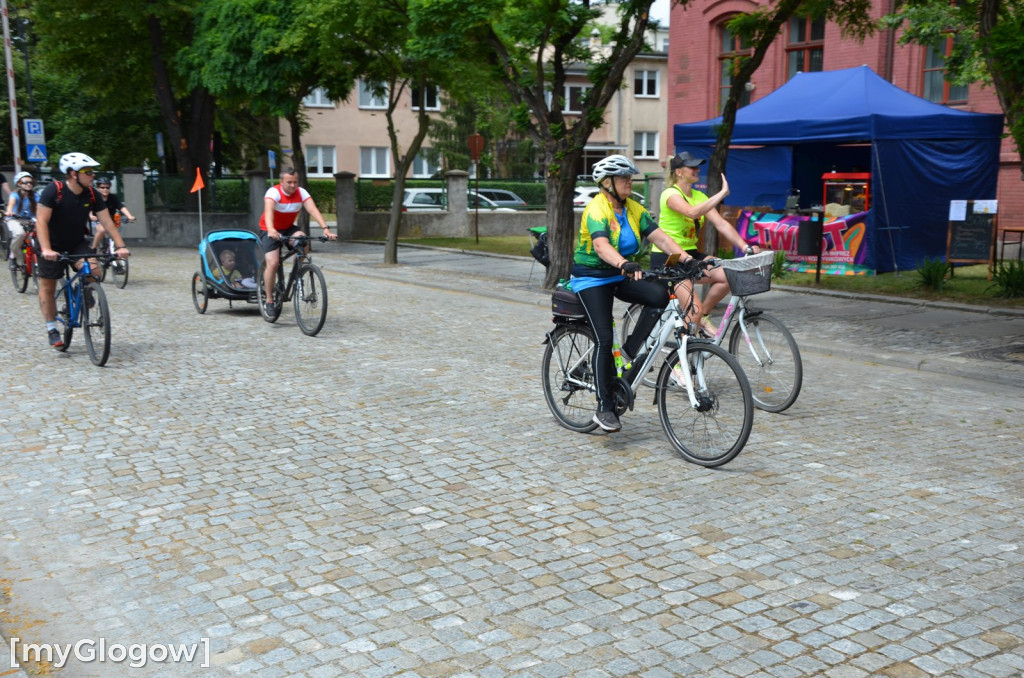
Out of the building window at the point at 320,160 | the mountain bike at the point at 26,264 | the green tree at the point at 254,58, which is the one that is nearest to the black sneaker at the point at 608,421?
the mountain bike at the point at 26,264

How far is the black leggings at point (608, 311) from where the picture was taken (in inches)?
276

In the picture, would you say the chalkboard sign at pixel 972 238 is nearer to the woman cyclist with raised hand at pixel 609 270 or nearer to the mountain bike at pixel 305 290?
the mountain bike at pixel 305 290

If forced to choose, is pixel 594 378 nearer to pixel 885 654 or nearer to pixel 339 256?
pixel 885 654

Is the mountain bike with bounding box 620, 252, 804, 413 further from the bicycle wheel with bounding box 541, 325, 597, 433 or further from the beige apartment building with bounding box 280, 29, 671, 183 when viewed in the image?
the beige apartment building with bounding box 280, 29, 671, 183

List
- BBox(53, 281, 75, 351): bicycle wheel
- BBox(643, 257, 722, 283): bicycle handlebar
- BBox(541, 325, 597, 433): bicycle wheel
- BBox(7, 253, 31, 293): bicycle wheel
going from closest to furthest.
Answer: BBox(643, 257, 722, 283): bicycle handlebar → BBox(541, 325, 597, 433): bicycle wheel → BBox(53, 281, 75, 351): bicycle wheel → BBox(7, 253, 31, 293): bicycle wheel

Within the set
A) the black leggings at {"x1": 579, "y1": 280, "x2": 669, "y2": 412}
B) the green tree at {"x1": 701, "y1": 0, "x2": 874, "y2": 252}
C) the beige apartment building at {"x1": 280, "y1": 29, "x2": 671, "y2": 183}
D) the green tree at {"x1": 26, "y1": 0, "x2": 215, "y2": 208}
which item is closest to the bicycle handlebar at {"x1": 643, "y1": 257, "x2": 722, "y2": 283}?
the black leggings at {"x1": 579, "y1": 280, "x2": 669, "y2": 412}

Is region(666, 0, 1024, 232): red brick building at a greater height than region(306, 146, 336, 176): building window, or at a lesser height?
greater

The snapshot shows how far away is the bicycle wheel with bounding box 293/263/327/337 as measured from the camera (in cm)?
1191

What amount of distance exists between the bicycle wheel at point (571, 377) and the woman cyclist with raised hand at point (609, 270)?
7.4 inches

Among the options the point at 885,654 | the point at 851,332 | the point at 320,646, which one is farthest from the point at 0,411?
the point at 851,332

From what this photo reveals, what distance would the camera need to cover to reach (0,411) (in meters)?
8.24

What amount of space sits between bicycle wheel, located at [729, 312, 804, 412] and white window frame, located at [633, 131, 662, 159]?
55299mm

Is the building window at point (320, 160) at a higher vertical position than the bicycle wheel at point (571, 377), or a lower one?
higher

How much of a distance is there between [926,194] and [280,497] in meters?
16.4
